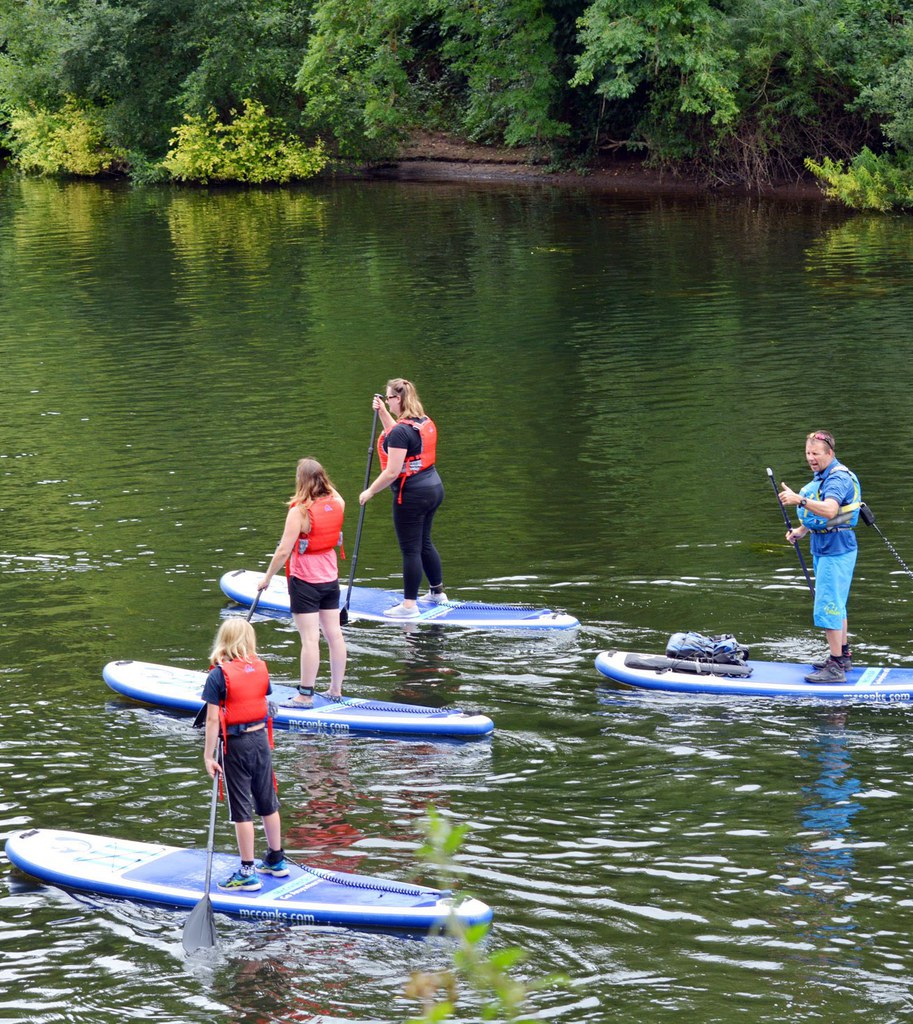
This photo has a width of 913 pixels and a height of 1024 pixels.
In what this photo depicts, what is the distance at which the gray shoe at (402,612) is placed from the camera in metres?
12.0

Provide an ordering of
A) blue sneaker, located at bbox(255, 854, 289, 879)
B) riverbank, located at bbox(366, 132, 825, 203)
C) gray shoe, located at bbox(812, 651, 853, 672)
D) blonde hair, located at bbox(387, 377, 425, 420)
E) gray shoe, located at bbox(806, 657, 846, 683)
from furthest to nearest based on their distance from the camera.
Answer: riverbank, located at bbox(366, 132, 825, 203) → blonde hair, located at bbox(387, 377, 425, 420) → gray shoe, located at bbox(812, 651, 853, 672) → gray shoe, located at bbox(806, 657, 846, 683) → blue sneaker, located at bbox(255, 854, 289, 879)

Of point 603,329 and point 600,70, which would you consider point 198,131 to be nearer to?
point 600,70

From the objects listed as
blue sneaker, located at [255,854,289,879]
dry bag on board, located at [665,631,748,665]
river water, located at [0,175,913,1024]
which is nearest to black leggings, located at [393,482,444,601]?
river water, located at [0,175,913,1024]

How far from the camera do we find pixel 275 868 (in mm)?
7812

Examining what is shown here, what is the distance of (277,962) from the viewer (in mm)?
7246

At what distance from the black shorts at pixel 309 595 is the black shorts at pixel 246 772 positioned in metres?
2.31

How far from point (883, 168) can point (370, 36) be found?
1597cm

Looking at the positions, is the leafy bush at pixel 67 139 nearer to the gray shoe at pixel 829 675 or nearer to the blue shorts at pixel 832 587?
the blue shorts at pixel 832 587

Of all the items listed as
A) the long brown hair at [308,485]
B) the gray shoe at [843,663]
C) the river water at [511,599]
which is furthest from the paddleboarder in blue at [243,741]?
the gray shoe at [843,663]

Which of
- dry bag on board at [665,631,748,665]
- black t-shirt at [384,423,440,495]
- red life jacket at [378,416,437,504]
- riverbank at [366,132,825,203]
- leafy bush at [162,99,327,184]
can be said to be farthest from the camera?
leafy bush at [162,99,327,184]

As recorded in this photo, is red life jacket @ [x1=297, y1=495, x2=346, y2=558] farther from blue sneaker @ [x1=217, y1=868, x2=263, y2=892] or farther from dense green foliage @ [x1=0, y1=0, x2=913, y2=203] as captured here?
dense green foliage @ [x1=0, y1=0, x2=913, y2=203]

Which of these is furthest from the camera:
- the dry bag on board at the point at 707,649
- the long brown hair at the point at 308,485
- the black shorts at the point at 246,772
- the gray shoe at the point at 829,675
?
the dry bag on board at the point at 707,649

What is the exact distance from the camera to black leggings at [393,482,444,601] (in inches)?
465

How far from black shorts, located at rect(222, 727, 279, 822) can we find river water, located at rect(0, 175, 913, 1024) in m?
0.64
